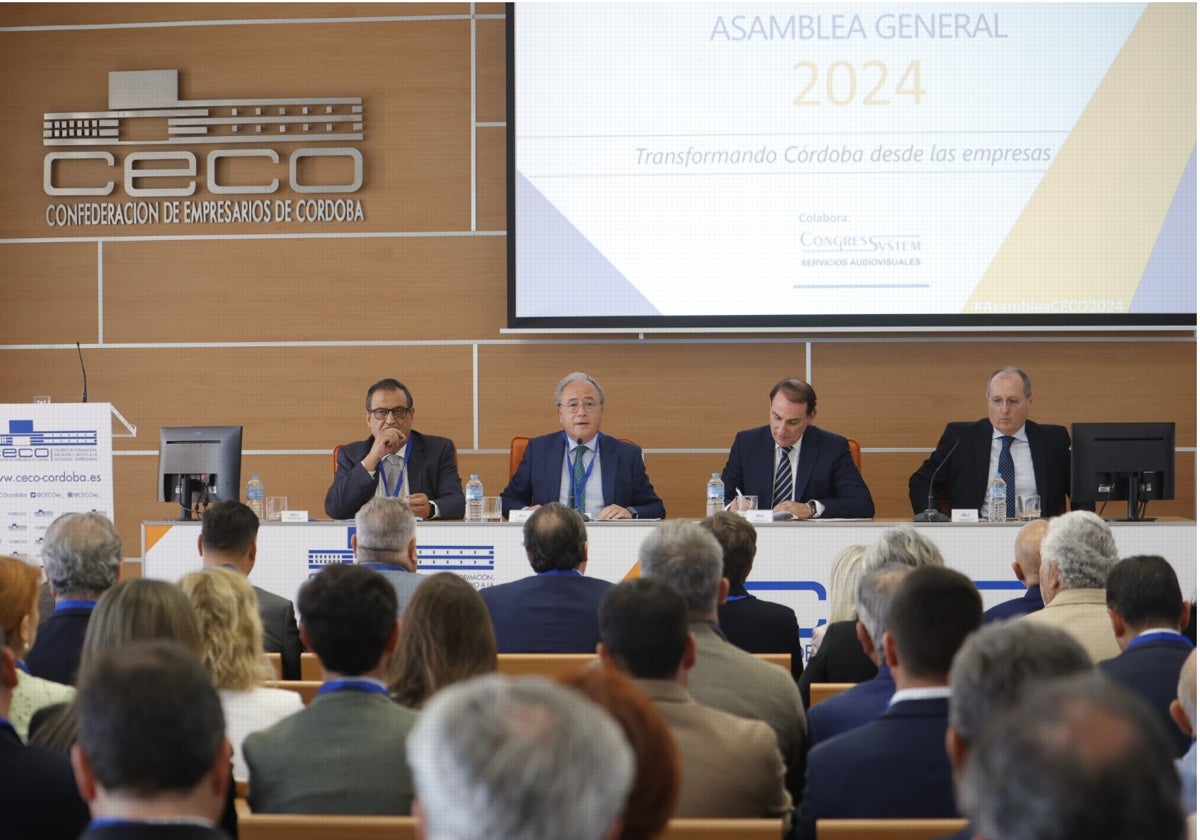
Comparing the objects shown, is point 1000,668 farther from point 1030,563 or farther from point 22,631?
point 1030,563

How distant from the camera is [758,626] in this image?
354 cm

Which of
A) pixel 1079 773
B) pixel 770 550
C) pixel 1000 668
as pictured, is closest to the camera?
pixel 1079 773

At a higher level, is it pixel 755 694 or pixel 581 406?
pixel 581 406

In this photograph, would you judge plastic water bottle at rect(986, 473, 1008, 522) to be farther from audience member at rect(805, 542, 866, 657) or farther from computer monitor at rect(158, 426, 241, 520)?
computer monitor at rect(158, 426, 241, 520)

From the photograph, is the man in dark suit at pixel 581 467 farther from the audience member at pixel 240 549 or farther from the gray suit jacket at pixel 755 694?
the gray suit jacket at pixel 755 694

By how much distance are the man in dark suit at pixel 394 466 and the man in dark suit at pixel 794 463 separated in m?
1.38

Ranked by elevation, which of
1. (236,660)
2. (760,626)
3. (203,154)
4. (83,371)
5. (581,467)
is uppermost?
(203,154)

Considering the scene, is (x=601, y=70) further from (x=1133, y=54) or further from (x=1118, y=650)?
(x=1118, y=650)

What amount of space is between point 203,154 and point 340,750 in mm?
5828

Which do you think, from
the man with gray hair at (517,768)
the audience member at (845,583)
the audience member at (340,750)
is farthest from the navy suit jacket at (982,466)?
the man with gray hair at (517,768)

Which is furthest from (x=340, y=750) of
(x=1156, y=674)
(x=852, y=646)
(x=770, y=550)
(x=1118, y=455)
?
(x=1118, y=455)

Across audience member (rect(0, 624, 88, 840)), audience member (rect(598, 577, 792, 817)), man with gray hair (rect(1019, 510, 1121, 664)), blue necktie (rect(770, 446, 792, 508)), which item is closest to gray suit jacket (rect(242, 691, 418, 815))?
audience member (rect(0, 624, 88, 840))

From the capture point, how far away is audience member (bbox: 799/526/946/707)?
3217 millimetres

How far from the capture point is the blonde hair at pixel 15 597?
2594 millimetres
